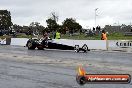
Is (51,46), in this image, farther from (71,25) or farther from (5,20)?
(5,20)

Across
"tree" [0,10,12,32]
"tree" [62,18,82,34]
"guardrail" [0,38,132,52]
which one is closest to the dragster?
"guardrail" [0,38,132,52]

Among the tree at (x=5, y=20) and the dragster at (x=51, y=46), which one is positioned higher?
the tree at (x=5, y=20)

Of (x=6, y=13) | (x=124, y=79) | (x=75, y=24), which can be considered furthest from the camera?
(x=6, y=13)

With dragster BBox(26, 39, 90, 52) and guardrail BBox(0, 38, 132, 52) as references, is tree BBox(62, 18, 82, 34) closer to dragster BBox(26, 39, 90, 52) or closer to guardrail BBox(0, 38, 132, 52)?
guardrail BBox(0, 38, 132, 52)

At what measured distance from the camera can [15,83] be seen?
10656mm

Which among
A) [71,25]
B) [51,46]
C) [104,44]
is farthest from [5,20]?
[51,46]

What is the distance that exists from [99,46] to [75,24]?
67.1 m

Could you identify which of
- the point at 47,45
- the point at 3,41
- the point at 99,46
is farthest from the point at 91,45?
the point at 3,41

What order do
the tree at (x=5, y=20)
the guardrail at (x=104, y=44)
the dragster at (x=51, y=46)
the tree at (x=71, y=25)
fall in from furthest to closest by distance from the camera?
the tree at (x=5, y=20) → the tree at (x=71, y=25) → the guardrail at (x=104, y=44) → the dragster at (x=51, y=46)

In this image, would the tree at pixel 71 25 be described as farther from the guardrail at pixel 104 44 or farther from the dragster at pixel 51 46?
the dragster at pixel 51 46

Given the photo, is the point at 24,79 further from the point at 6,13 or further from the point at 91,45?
the point at 6,13

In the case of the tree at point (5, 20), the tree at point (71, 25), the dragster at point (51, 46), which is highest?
the tree at point (5, 20)

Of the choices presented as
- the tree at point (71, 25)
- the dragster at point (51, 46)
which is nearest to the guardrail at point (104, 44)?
the dragster at point (51, 46)

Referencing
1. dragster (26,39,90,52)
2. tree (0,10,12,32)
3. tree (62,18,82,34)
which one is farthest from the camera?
tree (0,10,12,32)
